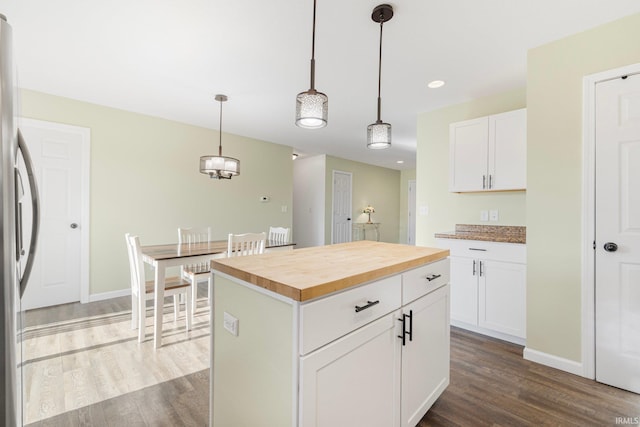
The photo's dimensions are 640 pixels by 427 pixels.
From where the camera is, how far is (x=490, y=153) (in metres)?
2.89

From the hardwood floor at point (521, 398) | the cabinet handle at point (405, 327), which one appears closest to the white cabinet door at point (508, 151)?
the hardwood floor at point (521, 398)

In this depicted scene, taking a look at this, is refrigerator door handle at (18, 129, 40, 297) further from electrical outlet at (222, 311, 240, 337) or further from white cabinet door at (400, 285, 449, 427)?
white cabinet door at (400, 285, 449, 427)

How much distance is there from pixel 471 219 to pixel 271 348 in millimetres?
3018

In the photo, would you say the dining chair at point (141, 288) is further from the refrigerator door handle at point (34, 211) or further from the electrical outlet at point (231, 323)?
the electrical outlet at point (231, 323)

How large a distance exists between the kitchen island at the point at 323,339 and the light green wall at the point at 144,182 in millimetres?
3239

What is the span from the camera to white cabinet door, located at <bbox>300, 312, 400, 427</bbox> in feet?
3.01

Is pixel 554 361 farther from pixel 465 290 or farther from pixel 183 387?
pixel 183 387

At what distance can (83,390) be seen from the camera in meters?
1.82

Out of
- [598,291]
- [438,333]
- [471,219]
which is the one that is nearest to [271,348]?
[438,333]

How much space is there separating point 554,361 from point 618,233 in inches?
40.2

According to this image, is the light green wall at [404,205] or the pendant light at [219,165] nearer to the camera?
the pendant light at [219,165]

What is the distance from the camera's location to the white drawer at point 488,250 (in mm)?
2490

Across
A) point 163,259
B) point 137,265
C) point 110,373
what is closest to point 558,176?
point 163,259

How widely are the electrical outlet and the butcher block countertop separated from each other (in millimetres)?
183
